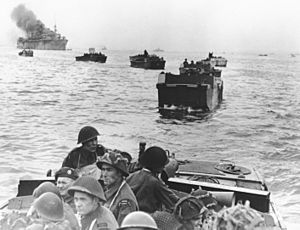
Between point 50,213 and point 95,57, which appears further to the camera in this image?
point 95,57

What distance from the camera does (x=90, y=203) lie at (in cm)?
374

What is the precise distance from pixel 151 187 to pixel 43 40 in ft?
490

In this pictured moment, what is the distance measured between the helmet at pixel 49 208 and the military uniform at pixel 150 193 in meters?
1.36

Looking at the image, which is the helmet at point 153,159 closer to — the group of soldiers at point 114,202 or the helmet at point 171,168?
the group of soldiers at point 114,202

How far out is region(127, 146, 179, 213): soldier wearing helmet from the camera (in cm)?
473

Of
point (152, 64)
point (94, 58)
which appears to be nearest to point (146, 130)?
point (152, 64)

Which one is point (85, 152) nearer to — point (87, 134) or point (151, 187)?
point (87, 134)

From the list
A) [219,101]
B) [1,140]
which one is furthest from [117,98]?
[1,140]

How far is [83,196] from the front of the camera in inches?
147

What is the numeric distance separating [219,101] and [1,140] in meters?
19.4

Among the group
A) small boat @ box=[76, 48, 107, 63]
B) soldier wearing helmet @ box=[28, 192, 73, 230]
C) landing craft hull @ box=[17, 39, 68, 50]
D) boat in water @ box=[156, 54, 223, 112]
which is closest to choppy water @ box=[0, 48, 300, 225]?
boat in water @ box=[156, 54, 223, 112]

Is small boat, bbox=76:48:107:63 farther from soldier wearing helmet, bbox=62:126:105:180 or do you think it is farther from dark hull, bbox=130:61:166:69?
soldier wearing helmet, bbox=62:126:105:180

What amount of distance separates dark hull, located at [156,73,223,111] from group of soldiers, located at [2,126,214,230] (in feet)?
76.5

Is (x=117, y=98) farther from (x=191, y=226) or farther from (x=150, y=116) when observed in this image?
(x=191, y=226)
